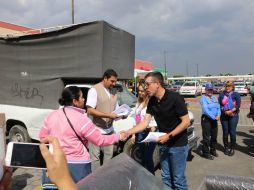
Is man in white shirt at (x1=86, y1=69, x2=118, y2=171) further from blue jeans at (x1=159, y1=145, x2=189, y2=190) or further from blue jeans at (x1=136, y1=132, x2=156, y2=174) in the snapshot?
blue jeans at (x1=159, y1=145, x2=189, y2=190)

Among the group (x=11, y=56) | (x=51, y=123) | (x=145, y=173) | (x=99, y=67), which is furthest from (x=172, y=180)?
(x=11, y=56)

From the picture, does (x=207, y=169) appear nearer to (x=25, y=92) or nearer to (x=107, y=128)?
(x=107, y=128)

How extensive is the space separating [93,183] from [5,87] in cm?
728

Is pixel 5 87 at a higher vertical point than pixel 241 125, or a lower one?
higher

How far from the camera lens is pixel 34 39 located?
7730mm

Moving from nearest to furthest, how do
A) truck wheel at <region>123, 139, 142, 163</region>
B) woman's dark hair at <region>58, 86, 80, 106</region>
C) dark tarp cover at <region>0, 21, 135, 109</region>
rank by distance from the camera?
1. woman's dark hair at <region>58, 86, 80, 106</region>
2. truck wheel at <region>123, 139, 142, 163</region>
3. dark tarp cover at <region>0, 21, 135, 109</region>

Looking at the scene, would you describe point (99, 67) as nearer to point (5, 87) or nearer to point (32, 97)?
point (32, 97)

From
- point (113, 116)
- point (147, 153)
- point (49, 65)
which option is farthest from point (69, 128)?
point (49, 65)

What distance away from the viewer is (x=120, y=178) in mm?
1945

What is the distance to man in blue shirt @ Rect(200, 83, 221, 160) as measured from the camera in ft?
24.4

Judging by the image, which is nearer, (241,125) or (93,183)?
(93,183)

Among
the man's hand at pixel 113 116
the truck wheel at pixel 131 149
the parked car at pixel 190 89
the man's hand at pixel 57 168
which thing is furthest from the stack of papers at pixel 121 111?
the parked car at pixel 190 89

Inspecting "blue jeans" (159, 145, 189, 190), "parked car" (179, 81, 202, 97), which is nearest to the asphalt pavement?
"blue jeans" (159, 145, 189, 190)

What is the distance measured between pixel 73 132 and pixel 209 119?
4.85m
